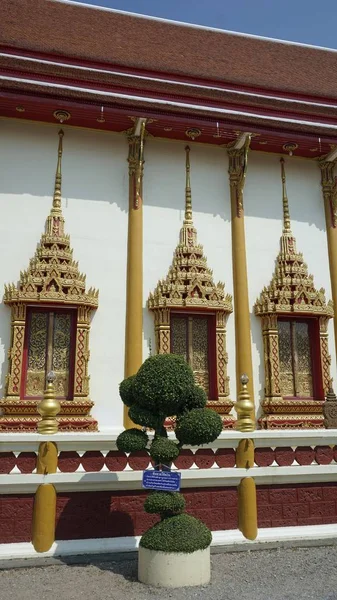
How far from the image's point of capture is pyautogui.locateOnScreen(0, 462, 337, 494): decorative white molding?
4.77m

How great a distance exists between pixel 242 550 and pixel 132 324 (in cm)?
390

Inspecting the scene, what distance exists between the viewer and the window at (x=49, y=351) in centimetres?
761

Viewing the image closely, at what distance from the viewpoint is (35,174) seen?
8367 millimetres

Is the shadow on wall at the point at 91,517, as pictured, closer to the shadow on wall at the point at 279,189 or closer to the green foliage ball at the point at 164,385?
the green foliage ball at the point at 164,385

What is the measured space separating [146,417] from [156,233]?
15.5 ft

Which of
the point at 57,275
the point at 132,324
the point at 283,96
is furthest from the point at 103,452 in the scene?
the point at 283,96

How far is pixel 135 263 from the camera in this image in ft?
27.0

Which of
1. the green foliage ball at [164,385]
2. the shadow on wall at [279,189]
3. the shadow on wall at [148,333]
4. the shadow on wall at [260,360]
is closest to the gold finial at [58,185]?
the shadow on wall at [148,333]

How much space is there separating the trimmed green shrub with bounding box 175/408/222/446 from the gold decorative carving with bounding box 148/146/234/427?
3.52 m

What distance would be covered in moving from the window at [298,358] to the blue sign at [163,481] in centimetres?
459

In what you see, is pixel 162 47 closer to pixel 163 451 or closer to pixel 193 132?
pixel 193 132

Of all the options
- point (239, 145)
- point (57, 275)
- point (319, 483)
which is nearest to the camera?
point (319, 483)

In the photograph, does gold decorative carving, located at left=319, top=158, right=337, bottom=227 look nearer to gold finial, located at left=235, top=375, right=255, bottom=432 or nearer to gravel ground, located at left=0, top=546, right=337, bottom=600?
gold finial, located at left=235, top=375, right=255, bottom=432

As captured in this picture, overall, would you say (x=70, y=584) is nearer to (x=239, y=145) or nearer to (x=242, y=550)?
(x=242, y=550)
